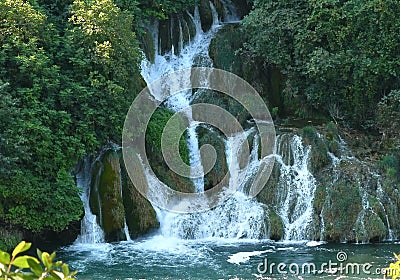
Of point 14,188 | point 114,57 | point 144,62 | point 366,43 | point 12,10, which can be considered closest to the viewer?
point 14,188

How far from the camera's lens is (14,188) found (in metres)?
11.6

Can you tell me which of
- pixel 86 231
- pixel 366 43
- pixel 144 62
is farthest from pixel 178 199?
pixel 366 43

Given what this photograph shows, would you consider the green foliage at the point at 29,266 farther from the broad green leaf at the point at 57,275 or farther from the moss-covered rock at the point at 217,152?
the moss-covered rock at the point at 217,152

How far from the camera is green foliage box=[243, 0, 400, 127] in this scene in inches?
629

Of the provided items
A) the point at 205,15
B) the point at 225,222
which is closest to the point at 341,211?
the point at 225,222

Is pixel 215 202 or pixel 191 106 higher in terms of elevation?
pixel 191 106

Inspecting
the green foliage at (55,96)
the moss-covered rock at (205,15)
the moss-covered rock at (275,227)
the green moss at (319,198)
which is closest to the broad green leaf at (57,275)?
the green foliage at (55,96)

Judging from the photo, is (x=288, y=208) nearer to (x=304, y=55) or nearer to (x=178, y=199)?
(x=178, y=199)

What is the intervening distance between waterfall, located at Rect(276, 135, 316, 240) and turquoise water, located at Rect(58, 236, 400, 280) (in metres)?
0.59

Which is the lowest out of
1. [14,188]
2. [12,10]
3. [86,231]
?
[86,231]

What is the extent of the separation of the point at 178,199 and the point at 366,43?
6.55 m

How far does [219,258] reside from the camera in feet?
39.1

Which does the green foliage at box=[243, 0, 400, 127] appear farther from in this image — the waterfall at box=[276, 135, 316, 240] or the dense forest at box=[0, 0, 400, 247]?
the waterfall at box=[276, 135, 316, 240]

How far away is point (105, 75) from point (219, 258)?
481 centimetres
